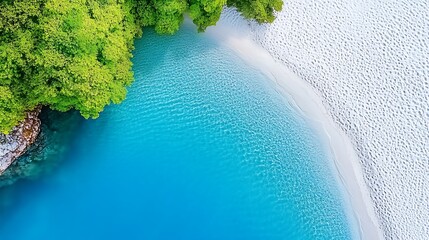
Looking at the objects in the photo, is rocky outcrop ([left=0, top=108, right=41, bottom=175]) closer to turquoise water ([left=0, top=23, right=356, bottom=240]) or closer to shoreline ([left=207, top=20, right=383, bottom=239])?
turquoise water ([left=0, top=23, right=356, bottom=240])

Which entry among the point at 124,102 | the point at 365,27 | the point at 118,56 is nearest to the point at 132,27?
the point at 118,56

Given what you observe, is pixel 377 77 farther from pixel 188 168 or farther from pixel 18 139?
pixel 18 139

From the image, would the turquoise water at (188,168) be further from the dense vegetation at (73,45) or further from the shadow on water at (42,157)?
the dense vegetation at (73,45)

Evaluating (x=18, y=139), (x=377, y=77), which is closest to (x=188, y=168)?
(x=18, y=139)

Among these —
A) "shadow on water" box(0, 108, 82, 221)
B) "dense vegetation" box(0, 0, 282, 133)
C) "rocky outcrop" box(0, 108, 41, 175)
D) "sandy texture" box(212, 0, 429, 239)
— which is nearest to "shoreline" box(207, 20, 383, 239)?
"sandy texture" box(212, 0, 429, 239)

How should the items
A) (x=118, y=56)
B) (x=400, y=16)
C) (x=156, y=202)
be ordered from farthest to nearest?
(x=400, y=16) → (x=156, y=202) → (x=118, y=56)

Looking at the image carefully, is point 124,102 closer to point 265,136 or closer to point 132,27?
point 132,27
